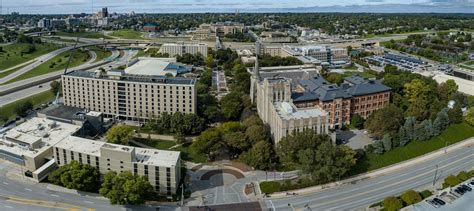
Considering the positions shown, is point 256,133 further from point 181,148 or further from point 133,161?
point 133,161

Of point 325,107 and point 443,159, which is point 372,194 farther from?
point 325,107

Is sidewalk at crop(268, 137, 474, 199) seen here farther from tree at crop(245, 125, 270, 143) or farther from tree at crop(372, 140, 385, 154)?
tree at crop(245, 125, 270, 143)

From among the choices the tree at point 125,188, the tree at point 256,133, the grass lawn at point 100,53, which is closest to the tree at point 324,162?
the tree at point 256,133

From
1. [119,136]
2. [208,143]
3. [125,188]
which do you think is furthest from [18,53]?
[125,188]

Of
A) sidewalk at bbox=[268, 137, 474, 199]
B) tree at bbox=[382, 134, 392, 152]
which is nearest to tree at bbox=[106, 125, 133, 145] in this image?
sidewalk at bbox=[268, 137, 474, 199]

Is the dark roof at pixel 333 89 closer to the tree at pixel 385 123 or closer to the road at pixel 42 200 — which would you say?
the tree at pixel 385 123
